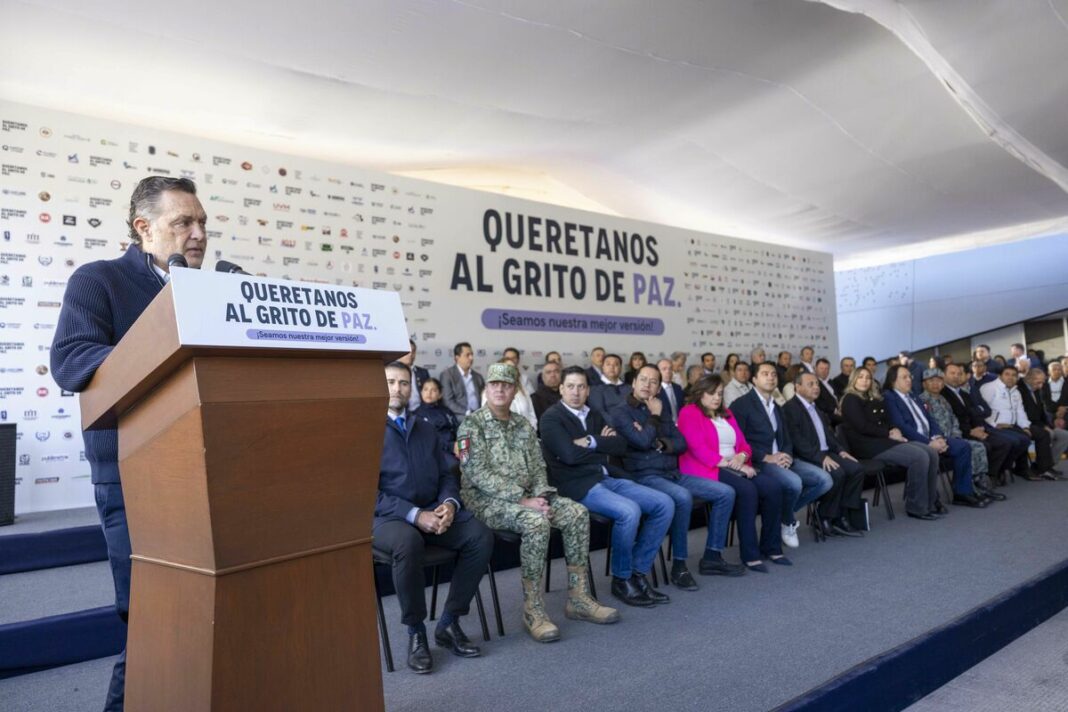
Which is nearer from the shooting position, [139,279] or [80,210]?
[139,279]

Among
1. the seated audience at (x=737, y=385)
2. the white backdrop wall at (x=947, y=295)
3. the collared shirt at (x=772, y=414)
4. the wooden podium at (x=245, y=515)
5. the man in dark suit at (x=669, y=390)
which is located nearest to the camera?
the wooden podium at (x=245, y=515)

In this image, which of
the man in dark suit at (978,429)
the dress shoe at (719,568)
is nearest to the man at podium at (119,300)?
the dress shoe at (719,568)

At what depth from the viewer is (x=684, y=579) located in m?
3.51

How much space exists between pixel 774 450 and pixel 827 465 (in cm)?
43

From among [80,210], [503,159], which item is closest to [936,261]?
[503,159]

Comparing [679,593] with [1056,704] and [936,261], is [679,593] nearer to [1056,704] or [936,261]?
[1056,704]

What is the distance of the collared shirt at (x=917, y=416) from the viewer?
18.4 feet

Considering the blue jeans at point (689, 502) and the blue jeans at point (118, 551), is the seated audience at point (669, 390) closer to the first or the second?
the blue jeans at point (689, 502)

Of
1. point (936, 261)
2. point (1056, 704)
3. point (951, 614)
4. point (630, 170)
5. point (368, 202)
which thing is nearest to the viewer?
point (1056, 704)

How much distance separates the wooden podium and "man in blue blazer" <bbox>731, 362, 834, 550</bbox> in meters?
3.50

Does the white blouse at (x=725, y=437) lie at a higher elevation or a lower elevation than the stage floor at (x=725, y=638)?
higher

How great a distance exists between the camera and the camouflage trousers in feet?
9.55

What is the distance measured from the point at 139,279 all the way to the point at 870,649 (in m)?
2.69

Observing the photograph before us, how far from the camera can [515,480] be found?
10.6 feet
